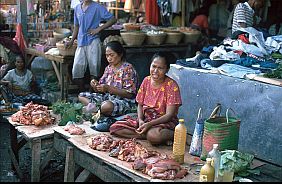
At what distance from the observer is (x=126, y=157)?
4207 mm

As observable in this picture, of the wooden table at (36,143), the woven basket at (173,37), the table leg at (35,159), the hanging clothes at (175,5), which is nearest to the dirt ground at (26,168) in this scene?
the wooden table at (36,143)

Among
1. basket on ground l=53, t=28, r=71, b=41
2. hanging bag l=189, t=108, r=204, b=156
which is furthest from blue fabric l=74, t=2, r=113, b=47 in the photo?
hanging bag l=189, t=108, r=204, b=156

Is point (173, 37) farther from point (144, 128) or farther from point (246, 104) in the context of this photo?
point (144, 128)

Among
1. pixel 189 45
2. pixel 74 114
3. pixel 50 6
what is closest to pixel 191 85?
pixel 74 114

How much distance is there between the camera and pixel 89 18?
745cm

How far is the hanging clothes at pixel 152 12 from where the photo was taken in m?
10.7

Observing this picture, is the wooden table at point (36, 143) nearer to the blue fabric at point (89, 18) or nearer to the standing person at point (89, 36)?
the standing person at point (89, 36)

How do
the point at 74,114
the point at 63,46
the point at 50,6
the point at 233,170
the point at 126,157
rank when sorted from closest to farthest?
the point at 233,170, the point at 126,157, the point at 74,114, the point at 63,46, the point at 50,6

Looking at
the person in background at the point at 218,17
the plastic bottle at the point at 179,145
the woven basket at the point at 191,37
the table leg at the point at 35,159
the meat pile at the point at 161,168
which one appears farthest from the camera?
the person in background at the point at 218,17

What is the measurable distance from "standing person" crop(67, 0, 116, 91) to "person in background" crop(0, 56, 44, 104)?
31.1 inches

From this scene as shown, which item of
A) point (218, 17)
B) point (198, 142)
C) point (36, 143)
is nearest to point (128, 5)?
point (218, 17)

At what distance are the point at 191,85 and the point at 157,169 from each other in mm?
2193

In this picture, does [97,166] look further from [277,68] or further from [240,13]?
[240,13]

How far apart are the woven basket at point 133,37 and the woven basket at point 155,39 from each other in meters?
0.20
